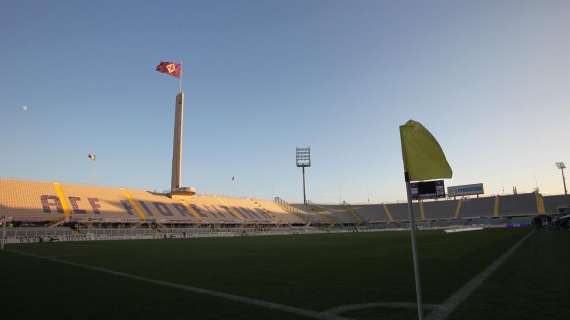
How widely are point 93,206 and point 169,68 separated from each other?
26662mm

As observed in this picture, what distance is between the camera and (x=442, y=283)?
290 inches

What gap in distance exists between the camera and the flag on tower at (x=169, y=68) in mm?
60781

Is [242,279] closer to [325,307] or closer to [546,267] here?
[325,307]

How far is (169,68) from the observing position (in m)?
61.6

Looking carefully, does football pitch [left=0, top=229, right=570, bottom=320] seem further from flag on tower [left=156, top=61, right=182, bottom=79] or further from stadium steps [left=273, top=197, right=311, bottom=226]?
stadium steps [left=273, top=197, right=311, bottom=226]

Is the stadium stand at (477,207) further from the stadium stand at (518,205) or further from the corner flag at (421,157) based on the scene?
the corner flag at (421,157)

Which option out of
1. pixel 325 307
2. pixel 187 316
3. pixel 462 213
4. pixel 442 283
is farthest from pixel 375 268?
pixel 462 213

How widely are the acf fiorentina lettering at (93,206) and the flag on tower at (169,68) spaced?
23515mm

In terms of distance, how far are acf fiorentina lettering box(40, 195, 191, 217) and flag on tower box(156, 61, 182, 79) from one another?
23.5 metres

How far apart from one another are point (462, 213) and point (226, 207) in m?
56.2

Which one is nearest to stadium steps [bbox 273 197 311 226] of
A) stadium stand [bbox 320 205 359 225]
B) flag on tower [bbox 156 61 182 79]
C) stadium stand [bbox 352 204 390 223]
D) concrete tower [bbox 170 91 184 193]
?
stadium stand [bbox 320 205 359 225]

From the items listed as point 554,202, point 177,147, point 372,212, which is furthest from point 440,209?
point 177,147

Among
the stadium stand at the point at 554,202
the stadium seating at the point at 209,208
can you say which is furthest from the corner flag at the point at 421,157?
the stadium stand at the point at 554,202

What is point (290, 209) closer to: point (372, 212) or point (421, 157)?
point (372, 212)
